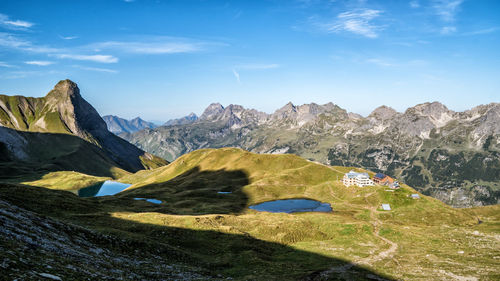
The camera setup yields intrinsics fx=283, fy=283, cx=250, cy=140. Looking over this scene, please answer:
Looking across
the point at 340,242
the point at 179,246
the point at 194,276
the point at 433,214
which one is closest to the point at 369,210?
the point at 433,214

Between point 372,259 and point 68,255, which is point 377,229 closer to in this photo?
point 372,259

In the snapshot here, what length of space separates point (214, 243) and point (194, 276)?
25.6 meters

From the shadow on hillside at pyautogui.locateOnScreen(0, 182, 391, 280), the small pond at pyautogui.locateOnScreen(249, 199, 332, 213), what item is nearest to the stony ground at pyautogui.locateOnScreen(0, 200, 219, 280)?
the shadow on hillside at pyautogui.locateOnScreen(0, 182, 391, 280)

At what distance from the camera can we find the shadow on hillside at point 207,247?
53031 millimetres

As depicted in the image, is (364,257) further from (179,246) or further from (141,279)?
(141,279)

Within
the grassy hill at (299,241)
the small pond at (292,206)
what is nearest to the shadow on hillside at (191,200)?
the grassy hill at (299,241)

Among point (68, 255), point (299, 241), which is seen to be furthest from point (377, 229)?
point (68, 255)

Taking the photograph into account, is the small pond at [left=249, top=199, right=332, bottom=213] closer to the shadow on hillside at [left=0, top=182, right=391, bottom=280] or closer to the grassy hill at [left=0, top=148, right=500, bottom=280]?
the grassy hill at [left=0, top=148, right=500, bottom=280]

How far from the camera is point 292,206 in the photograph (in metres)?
150

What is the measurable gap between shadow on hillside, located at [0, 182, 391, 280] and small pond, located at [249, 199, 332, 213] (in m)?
A: 65.9

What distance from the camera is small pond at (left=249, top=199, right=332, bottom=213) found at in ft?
465

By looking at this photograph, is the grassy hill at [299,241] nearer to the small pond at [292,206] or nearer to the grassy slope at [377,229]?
the grassy slope at [377,229]

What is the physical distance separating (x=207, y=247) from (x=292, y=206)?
90427mm

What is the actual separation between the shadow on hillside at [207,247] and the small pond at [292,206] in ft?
216
